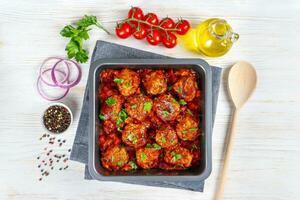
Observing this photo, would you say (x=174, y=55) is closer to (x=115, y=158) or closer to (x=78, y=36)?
(x=78, y=36)

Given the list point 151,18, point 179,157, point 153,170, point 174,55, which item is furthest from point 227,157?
point 151,18

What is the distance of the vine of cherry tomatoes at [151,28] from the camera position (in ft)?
8.64

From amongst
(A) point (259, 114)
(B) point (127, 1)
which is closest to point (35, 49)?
(B) point (127, 1)

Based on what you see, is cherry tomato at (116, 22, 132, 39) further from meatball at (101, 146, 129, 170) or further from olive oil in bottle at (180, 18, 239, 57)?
meatball at (101, 146, 129, 170)

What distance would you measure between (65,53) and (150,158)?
0.84 metres

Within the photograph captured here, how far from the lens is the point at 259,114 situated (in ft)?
9.09

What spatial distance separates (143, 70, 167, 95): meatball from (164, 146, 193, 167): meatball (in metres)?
0.34

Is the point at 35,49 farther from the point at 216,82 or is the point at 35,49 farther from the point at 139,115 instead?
the point at 216,82

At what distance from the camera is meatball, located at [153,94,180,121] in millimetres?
2482

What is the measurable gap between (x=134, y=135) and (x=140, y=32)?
0.62 m

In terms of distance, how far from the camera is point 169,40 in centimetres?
263

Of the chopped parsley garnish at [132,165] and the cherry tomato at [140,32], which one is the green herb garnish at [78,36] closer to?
the cherry tomato at [140,32]

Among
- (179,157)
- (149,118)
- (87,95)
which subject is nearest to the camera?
(179,157)

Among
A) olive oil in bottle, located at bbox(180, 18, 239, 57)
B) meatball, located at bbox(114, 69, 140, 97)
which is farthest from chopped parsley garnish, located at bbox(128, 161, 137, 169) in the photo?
olive oil in bottle, located at bbox(180, 18, 239, 57)
